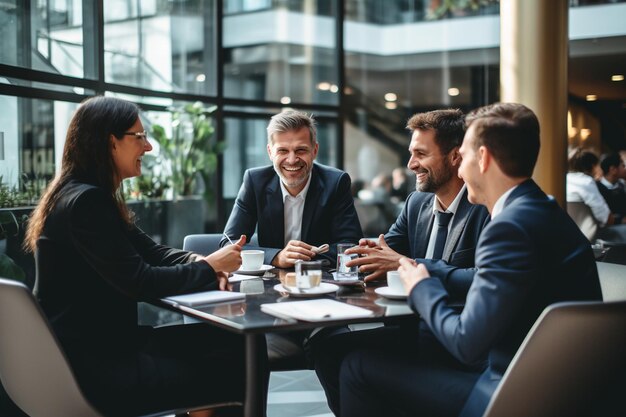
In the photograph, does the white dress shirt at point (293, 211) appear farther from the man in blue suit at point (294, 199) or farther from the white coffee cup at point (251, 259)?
the white coffee cup at point (251, 259)

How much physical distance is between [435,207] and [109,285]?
1290 millimetres

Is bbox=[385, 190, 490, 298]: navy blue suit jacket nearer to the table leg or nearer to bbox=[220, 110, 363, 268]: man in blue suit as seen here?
bbox=[220, 110, 363, 268]: man in blue suit

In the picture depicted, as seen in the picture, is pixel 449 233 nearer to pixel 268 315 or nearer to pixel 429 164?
pixel 429 164

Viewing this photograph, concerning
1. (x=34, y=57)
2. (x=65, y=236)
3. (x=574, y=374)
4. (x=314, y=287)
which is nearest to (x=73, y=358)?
(x=65, y=236)

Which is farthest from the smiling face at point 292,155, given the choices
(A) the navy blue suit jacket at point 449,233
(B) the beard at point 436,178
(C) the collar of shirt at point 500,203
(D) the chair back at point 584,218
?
(D) the chair back at point 584,218

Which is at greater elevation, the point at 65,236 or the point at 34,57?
the point at 34,57

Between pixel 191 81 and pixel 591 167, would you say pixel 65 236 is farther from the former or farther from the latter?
pixel 591 167

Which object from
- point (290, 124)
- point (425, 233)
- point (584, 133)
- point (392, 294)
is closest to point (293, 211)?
point (290, 124)

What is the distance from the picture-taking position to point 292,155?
3.14m

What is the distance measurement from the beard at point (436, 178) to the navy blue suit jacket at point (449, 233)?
109 millimetres

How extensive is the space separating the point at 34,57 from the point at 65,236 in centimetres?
229

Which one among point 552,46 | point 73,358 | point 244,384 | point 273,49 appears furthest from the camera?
point 273,49

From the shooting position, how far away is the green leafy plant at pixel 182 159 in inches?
201

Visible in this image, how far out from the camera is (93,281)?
81.2 inches
